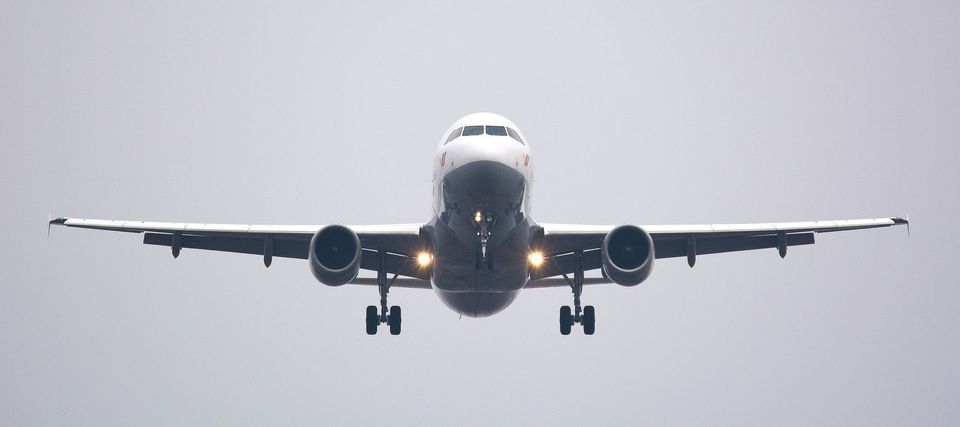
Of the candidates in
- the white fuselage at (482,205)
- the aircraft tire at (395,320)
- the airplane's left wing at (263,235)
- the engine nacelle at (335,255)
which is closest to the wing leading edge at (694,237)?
the white fuselage at (482,205)

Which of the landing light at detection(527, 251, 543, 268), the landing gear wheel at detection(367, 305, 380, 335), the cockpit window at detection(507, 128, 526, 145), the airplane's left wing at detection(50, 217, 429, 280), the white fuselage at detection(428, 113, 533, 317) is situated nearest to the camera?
the white fuselage at detection(428, 113, 533, 317)

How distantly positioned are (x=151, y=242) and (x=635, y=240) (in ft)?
46.2

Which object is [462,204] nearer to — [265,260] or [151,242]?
[265,260]

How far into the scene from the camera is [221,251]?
34.4 m

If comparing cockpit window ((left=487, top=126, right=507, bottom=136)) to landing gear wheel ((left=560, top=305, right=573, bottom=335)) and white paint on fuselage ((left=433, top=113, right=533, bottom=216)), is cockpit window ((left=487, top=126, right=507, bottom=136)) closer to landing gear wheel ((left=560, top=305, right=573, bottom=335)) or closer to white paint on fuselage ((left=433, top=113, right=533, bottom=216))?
white paint on fuselage ((left=433, top=113, right=533, bottom=216))

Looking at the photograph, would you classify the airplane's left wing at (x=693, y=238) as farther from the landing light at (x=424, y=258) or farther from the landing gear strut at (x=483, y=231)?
the landing light at (x=424, y=258)

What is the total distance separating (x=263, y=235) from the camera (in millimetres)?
31438

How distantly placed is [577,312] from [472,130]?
8.68m

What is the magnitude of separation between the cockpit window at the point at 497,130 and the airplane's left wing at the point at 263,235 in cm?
422

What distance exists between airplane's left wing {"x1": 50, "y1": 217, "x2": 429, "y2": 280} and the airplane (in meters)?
0.03

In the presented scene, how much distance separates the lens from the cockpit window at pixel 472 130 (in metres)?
27.5

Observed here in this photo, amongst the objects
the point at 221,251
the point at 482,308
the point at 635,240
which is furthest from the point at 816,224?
the point at 221,251

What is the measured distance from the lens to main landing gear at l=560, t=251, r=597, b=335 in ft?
109

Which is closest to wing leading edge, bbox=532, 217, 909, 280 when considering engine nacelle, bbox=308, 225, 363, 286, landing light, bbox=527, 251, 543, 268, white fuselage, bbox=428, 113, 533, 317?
landing light, bbox=527, 251, 543, 268
